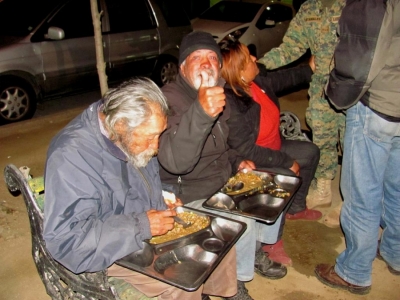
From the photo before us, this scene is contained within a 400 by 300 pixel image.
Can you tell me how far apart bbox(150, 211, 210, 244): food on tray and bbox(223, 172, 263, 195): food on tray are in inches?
15.2

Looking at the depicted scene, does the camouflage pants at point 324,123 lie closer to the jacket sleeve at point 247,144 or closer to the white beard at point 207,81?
the jacket sleeve at point 247,144

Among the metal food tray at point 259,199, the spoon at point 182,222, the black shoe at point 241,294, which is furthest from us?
the black shoe at point 241,294

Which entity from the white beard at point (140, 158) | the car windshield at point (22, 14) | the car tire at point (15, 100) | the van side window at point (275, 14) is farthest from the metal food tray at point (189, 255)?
the van side window at point (275, 14)

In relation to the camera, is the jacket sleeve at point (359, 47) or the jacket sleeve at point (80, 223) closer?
the jacket sleeve at point (80, 223)

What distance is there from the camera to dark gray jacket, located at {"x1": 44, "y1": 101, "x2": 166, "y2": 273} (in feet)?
5.79

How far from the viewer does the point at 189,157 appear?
7.39ft

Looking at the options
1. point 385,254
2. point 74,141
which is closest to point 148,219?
point 74,141

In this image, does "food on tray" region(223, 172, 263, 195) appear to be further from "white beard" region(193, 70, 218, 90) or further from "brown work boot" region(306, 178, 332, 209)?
"brown work boot" region(306, 178, 332, 209)

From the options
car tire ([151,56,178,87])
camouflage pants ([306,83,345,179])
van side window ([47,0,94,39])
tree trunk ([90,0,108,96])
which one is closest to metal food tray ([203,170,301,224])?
camouflage pants ([306,83,345,179])

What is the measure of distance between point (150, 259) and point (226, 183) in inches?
35.4

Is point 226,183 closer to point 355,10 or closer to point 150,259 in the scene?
point 150,259

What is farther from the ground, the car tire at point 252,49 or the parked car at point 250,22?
the parked car at point 250,22

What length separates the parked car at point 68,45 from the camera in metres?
5.77

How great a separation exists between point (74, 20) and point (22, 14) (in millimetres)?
724
